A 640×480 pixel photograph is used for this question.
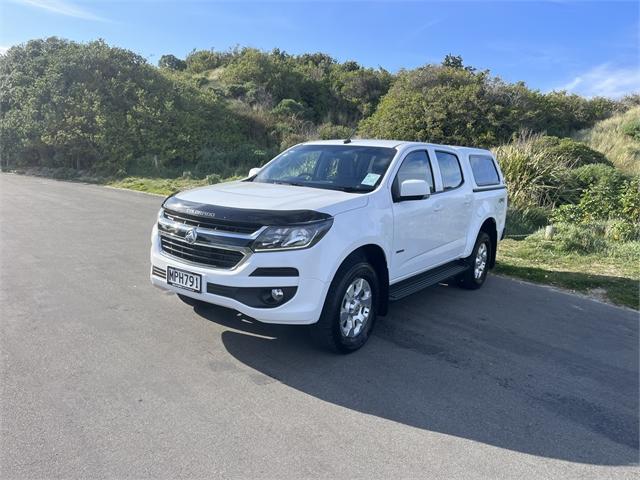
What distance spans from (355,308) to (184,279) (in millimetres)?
1495

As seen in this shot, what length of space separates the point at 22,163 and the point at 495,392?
2823cm

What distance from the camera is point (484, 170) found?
7.22m

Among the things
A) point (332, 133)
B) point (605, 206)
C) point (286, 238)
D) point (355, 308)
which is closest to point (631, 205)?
point (605, 206)

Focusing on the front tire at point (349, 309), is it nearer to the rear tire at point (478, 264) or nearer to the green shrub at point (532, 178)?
the rear tire at point (478, 264)

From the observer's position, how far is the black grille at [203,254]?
4016 mm

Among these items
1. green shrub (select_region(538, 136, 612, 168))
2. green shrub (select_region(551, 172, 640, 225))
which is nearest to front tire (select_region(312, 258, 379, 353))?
green shrub (select_region(551, 172, 640, 225))

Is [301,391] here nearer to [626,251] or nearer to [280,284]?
[280,284]

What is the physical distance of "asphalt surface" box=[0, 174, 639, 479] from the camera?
2943mm

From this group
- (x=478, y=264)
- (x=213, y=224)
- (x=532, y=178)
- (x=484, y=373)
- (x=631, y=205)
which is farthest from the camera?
(x=532, y=178)

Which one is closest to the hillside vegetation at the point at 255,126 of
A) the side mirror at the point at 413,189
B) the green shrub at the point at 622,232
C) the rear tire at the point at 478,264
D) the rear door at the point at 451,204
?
the green shrub at the point at 622,232

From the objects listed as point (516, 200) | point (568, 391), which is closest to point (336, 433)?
point (568, 391)

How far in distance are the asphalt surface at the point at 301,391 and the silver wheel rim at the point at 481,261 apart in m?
0.67

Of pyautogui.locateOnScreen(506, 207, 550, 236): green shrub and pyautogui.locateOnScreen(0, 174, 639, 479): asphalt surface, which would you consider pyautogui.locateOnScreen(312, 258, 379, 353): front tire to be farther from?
pyautogui.locateOnScreen(506, 207, 550, 236): green shrub

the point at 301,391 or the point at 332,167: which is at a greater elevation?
the point at 332,167
